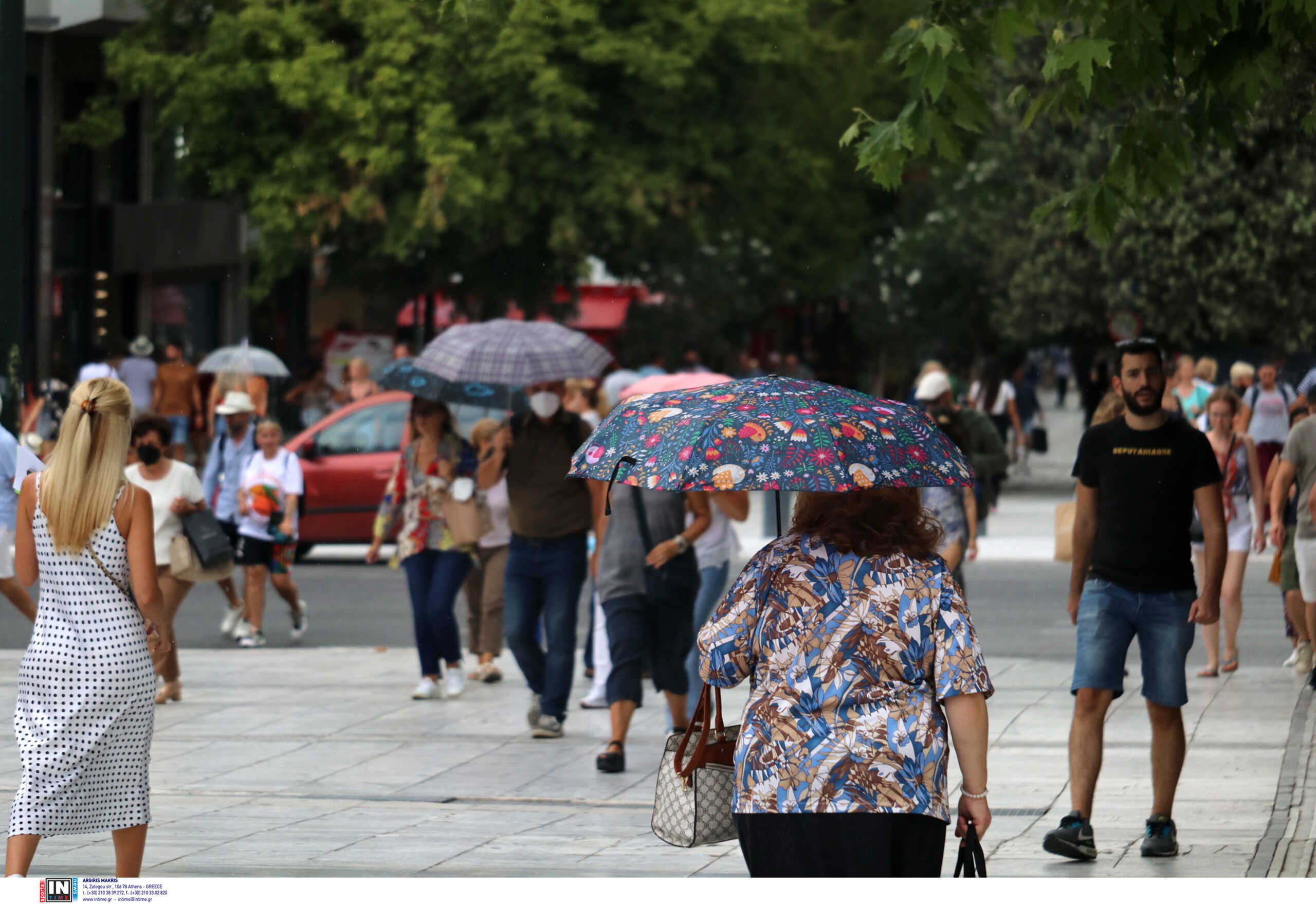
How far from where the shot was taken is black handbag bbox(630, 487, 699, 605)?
8.80m

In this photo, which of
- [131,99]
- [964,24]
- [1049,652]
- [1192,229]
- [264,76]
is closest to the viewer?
[964,24]

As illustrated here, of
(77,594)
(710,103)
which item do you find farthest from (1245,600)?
(710,103)

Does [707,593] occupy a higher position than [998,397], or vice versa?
[707,593]

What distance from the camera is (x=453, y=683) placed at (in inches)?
433

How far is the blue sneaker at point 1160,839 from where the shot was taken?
22.5 feet

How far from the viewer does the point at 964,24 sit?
6395 mm

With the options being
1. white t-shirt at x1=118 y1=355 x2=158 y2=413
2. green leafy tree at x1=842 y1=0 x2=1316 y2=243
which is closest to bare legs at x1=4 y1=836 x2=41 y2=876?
green leafy tree at x1=842 y1=0 x2=1316 y2=243

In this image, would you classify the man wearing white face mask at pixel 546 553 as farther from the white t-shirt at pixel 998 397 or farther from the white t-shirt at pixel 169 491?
the white t-shirt at pixel 998 397

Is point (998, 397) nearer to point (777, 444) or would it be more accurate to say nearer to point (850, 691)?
point (777, 444)

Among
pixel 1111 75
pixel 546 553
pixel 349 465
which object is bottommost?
pixel 349 465

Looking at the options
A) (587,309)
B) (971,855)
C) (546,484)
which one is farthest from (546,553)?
(587,309)

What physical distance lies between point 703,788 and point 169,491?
19.4 feet

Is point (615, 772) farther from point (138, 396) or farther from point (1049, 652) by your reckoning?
point (138, 396)

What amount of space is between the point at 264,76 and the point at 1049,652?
19.1m
